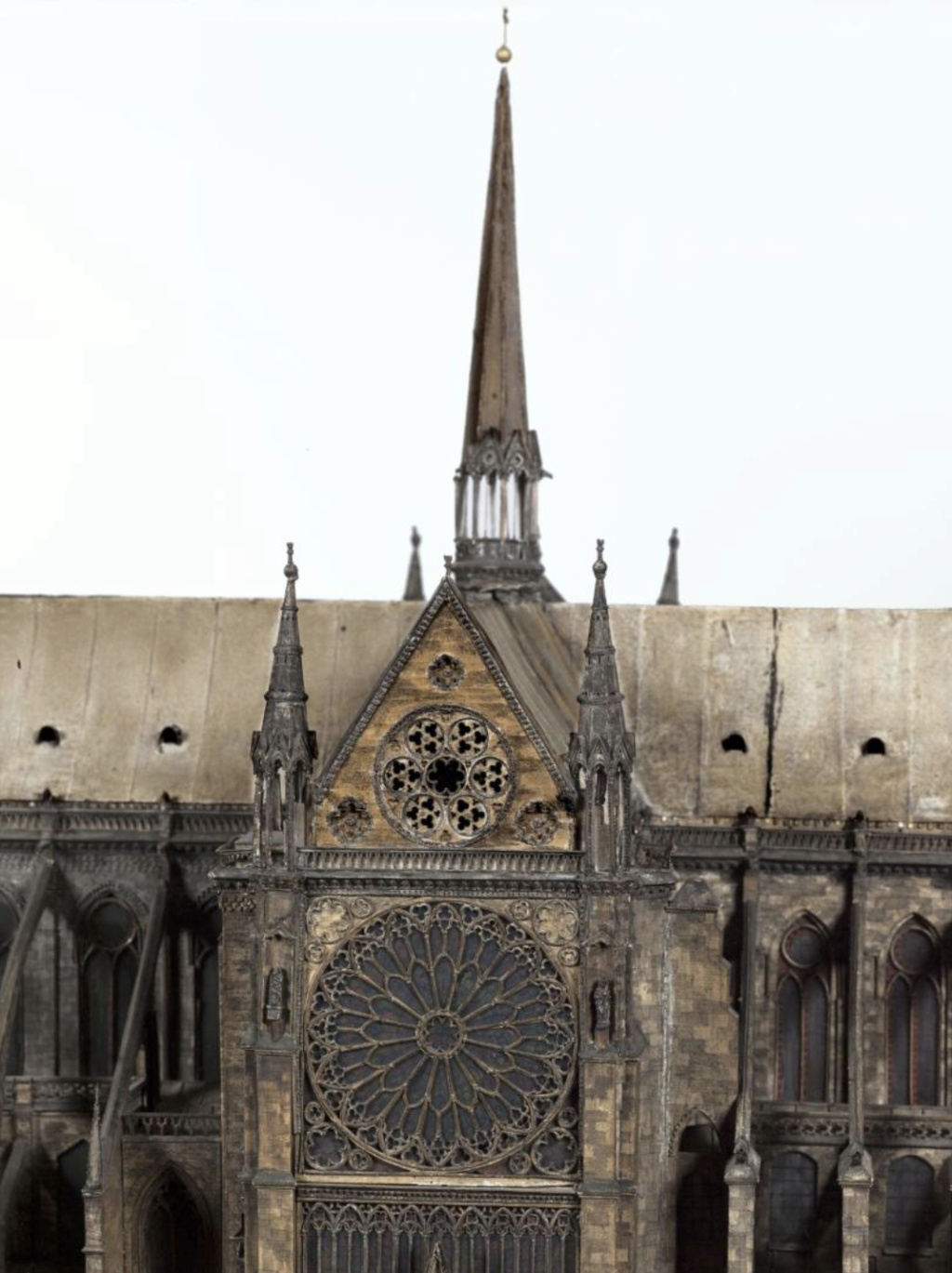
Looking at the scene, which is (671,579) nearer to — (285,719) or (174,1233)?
(285,719)

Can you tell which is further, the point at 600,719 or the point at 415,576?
the point at 415,576

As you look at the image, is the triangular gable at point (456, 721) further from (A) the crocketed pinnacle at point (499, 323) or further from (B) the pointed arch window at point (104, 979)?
(B) the pointed arch window at point (104, 979)

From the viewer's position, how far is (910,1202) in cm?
5947

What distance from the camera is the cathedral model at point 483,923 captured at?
53.3 metres

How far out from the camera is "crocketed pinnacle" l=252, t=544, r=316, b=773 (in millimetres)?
53031

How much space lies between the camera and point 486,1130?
5378 centimetres

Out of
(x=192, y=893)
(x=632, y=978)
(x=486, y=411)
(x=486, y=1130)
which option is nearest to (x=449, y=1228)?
(x=486, y=1130)

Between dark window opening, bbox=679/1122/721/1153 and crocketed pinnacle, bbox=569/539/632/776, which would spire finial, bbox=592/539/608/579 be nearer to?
crocketed pinnacle, bbox=569/539/632/776

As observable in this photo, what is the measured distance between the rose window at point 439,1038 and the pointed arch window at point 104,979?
927cm

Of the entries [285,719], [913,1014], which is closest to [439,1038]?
[285,719]

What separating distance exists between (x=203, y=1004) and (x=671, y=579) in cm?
1615

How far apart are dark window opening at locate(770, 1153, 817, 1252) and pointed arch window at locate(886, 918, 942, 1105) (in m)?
2.37

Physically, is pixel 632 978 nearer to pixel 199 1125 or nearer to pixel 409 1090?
pixel 409 1090

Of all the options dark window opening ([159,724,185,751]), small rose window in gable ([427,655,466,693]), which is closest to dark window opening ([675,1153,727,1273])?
small rose window in gable ([427,655,466,693])
